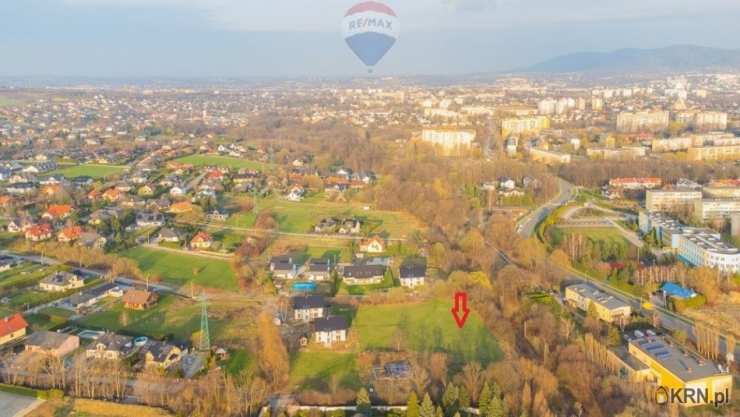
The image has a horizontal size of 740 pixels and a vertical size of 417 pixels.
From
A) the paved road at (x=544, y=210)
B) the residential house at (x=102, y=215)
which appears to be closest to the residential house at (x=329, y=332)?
the paved road at (x=544, y=210)

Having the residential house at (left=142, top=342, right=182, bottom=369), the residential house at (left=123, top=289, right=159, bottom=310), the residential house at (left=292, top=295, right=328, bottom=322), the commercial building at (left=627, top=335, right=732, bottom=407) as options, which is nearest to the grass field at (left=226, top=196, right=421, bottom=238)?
A: the residential house at (left=292, top=295, right=328, bottom=322)

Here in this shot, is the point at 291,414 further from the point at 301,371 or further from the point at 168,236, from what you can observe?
the point at 168,236

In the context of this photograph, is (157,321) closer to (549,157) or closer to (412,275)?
(412,275)

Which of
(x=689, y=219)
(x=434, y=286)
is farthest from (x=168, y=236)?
(x=689, y=219)

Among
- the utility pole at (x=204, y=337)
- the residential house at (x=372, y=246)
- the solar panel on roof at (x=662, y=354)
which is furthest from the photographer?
the residential house at (x=372, y=246)

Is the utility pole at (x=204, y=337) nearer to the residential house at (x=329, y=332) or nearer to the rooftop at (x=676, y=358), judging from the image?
the residential house at (x=329, y=332)

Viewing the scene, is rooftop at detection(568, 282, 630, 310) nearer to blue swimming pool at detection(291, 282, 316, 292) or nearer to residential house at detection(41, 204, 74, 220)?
blue swimming pool at detection(291, 282, 316, 292)

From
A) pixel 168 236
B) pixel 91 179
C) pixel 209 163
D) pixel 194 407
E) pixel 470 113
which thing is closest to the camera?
pixel 194 407
